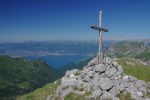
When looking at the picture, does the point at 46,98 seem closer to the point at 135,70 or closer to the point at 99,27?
the point at 99,27

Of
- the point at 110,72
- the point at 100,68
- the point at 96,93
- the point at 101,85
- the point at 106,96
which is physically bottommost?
the point at 106,96

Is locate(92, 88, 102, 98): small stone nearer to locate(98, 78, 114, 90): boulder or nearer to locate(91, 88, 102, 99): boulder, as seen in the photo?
locate(91, 88, 102, 99): boulder

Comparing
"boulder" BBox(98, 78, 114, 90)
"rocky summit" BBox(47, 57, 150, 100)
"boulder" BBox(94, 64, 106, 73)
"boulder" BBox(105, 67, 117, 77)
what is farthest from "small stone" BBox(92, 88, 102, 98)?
"boulder" BBox(94, 64, 106, 73)

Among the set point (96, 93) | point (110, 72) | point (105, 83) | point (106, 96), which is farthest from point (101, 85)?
point (110, 72)

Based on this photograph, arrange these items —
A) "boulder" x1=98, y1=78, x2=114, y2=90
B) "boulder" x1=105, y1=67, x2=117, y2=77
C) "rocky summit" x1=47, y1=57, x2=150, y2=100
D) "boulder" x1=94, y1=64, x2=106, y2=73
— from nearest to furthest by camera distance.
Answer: "rocky summit" x1=47, y1=57, x2=150, y2=100 → "boulder" x1=98, y1=78, x2=114, y2=90 → "boulder" x1=105, y1=67, x2=117, y2=77 → "boulder" x1=94, y1=64, x2=106, y2=73

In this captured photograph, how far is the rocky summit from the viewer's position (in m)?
38.7

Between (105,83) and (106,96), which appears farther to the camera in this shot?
(105,83)

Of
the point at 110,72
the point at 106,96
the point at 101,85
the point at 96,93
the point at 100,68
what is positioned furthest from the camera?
the point at 100,68

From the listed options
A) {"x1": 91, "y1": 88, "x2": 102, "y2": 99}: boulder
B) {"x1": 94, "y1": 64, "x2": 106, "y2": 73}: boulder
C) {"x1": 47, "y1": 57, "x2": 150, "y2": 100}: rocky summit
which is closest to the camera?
{"x1": 91, "y1": 88, "x2": 102, "y2": 99}: boulder

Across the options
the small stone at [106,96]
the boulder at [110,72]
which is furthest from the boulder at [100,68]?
the small stone at [106,96]

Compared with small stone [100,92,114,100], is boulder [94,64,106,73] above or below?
above

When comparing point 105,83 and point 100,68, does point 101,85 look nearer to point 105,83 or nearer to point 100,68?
point 105,83

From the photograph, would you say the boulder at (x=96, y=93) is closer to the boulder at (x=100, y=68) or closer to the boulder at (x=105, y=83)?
the boulder at (x=105, y=83)

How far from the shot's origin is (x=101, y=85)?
39.4 meters
